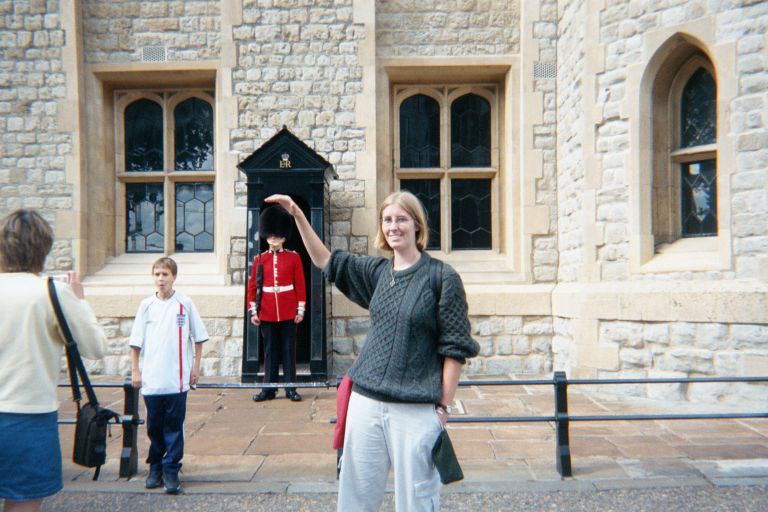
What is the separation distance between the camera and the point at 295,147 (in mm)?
6445

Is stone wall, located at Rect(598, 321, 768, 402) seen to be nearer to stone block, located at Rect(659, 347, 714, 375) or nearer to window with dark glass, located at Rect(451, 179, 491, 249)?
stone block, located at Rect(659, 347, 714, 375)

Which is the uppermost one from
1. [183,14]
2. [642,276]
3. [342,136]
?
[183,14]

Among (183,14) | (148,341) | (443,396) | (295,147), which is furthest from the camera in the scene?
(183,14)

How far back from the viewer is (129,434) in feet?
12.6

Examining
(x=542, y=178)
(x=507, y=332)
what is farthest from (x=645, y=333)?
(x=542, y=178)

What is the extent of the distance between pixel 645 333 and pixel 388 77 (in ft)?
14.5

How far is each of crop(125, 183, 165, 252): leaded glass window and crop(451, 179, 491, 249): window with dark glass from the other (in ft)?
13.1

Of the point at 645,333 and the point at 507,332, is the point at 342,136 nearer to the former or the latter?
the point at 507,332

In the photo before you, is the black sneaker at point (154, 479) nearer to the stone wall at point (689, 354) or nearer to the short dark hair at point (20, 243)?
the short dark hair at point (20, 243)

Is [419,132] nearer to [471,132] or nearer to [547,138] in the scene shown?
[471,132]

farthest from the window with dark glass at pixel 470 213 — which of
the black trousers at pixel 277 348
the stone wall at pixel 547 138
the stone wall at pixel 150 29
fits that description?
the stone wall at pixel 150 29

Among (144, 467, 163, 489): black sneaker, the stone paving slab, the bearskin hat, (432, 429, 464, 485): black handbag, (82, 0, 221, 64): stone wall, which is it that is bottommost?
the stone paving slab

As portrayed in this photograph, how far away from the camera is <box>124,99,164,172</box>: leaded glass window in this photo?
7.96 meters

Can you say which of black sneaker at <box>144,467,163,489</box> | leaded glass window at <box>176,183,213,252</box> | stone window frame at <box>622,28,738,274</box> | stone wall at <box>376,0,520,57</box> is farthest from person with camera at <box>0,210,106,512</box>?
stone wall at <box>376,0,520,57</box>
